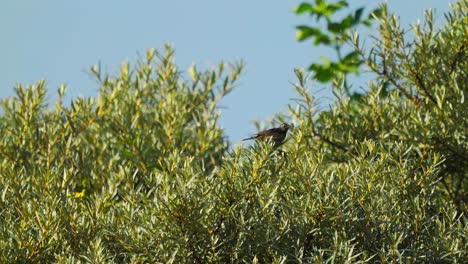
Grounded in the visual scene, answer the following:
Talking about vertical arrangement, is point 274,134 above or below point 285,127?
below

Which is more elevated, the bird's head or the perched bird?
the bird's head

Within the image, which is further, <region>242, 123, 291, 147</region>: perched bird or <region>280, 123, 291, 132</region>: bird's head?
<region>280, 123, 291, 132</region>: bird's head

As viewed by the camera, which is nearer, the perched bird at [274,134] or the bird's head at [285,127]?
the perched bird at [274,134]

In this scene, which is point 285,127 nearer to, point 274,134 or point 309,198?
point 274,134

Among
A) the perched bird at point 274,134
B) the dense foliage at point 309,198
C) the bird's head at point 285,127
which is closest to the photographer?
the dense foliage at point 309,198

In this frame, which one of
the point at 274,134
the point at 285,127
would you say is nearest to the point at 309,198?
the point at 274,134

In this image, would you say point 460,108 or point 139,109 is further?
point 139,109

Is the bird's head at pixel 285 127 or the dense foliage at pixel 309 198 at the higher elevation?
the bird's head at pixel 285 127

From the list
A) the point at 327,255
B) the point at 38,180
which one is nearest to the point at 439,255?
the point at 327,255

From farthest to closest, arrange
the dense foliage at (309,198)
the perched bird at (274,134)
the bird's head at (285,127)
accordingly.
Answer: the bird's head at (285,127)
the perched bird at (274,134)
the dense foliage at (309,198)

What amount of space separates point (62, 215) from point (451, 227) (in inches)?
130

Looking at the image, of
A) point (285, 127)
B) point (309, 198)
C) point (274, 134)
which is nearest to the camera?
point (309, 198)

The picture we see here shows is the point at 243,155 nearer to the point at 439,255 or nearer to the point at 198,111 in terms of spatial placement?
the point at 439,255

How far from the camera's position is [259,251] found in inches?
288
